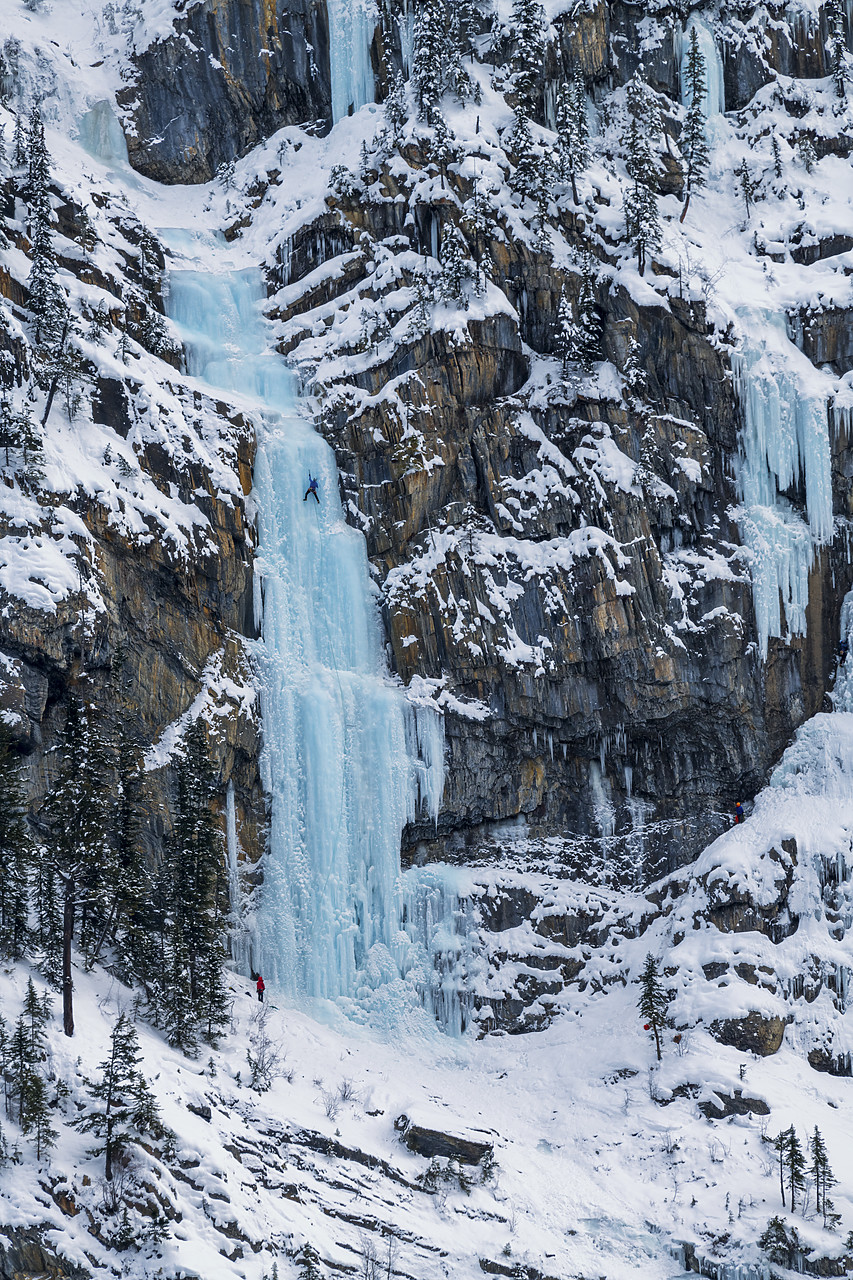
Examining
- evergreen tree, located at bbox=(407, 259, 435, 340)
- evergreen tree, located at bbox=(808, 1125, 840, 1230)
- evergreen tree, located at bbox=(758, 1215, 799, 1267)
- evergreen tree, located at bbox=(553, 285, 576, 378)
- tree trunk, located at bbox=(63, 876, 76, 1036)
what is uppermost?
evergreen tree, located at bbox=(407, 259, 435, 340)

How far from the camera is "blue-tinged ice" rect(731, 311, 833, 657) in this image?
4178 centimetres

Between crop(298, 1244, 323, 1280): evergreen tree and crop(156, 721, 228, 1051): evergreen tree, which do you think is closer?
crop(298, 1244, 323, 1280): evergreen tree

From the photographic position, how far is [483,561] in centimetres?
4159

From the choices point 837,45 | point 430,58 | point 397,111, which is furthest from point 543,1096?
point 837,45

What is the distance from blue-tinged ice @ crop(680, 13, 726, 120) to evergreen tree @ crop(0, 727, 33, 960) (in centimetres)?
3709

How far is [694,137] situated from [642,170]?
11.6 ft

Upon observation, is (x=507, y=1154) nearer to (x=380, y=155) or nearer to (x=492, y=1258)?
(x=492, y=1258)

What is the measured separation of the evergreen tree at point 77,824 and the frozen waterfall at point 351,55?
3060 centimetres

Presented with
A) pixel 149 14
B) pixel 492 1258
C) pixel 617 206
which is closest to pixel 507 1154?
pixel 492 1258

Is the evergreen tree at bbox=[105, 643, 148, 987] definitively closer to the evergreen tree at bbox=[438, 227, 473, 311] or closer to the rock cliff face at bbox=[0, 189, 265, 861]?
the rock cliff face at bbox=[0, 189, 265, 861]

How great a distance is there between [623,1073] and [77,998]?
14.8 m

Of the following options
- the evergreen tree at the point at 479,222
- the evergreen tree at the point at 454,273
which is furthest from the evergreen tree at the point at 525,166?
the evergreen tree at the point at 454,273

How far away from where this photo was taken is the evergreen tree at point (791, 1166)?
29.8 m

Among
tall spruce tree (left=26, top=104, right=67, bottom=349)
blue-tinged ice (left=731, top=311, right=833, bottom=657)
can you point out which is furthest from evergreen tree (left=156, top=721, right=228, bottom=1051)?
blue-tinged ice (left=731, top=311, right=833, bottom=657)
